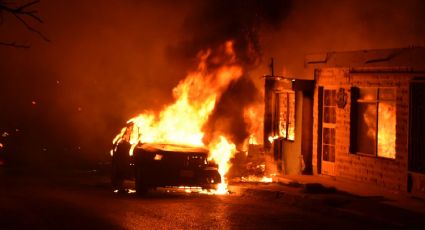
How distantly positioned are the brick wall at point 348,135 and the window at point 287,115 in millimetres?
1128

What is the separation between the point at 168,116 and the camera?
2108 cm

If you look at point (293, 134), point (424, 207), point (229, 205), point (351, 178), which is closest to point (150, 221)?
point (229, 205)

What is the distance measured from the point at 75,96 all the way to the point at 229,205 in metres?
26.6

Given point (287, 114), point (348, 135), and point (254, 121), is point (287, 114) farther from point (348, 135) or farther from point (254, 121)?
point (254, 121)

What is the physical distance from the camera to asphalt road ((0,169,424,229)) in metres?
11.5

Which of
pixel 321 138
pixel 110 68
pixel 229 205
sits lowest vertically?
pixel 229 205

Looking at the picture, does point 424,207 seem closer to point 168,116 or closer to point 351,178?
point 351,178

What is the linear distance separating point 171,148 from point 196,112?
596 cm

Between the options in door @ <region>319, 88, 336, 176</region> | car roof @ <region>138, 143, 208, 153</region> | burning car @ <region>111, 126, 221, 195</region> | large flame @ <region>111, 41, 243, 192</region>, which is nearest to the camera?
burning car @ <region>111, 126, 221, 195</region>

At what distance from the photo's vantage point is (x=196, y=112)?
22.0 m

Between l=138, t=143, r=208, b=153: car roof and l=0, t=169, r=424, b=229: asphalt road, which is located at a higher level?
l=138, t=143, r=208, b=153: car roof

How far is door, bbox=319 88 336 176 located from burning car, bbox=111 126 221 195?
4.15 metres

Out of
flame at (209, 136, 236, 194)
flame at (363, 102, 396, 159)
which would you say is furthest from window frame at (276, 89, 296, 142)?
flame at (363, 102, 396, 159)

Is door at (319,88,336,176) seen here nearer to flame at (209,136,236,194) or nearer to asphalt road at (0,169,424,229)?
asphalt road at (0,169,424,229)
